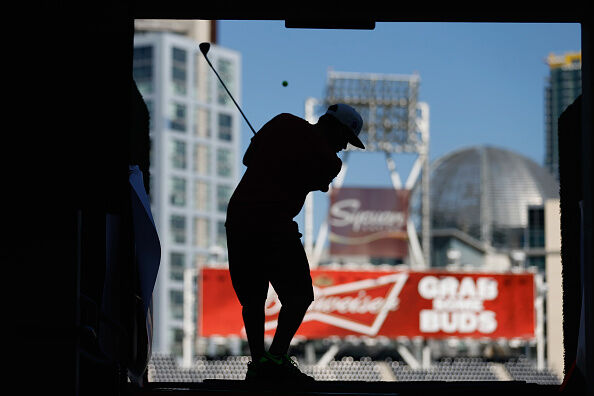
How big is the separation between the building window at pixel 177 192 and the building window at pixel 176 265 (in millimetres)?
4786

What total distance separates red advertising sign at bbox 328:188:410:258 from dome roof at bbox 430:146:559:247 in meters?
49.7

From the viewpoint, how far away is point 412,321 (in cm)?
5247

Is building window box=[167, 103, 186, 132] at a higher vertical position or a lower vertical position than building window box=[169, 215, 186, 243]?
higher

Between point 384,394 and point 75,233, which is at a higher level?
point 75,233

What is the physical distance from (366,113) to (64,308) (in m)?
65.9

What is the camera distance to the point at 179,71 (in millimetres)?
111062

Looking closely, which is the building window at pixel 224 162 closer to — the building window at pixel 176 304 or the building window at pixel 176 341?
the building window at pixel 176 304

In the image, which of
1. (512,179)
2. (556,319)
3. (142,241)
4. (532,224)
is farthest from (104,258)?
(512,179)

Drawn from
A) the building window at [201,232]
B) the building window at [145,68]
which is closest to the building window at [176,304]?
the building window at [201,232]

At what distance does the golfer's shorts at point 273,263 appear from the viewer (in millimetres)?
4823

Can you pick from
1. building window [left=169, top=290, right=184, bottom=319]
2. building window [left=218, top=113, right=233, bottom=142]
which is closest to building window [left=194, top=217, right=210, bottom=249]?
building window [left=169, top=290, right=184, bottom=319]

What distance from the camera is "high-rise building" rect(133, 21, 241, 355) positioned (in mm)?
103688

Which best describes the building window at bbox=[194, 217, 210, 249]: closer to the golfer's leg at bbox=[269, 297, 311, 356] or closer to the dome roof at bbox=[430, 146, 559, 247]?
the dome roof at bbox=[430, 146, 559, 247]

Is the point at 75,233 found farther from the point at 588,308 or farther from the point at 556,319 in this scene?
the point at 556,319
